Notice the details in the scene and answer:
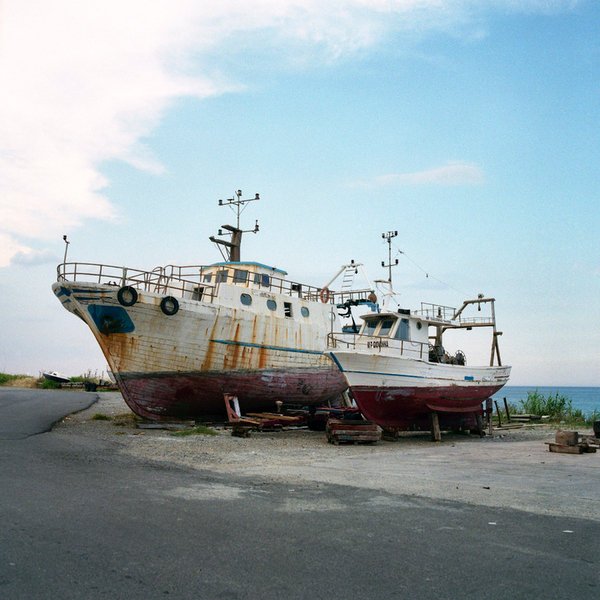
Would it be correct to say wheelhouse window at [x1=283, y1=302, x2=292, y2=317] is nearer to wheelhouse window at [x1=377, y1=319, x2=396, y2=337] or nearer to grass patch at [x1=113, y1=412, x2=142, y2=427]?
wheelhouse window at [x1=377, y1=319, x2=396, y2=337]

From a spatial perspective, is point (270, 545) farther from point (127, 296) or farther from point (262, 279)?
point (262, 279)

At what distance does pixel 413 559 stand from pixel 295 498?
2883 millimetres

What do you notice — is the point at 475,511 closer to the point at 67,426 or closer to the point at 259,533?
the point at 259,533

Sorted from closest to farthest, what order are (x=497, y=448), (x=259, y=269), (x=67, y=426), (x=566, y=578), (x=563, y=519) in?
(x=566, y=578)
(x=563, y=519)
(x=497, y=448)
(x=67, y=426)
(x=259, y=269)

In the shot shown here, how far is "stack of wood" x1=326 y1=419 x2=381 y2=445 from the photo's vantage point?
51.5 ft

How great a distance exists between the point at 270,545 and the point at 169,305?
14.1m

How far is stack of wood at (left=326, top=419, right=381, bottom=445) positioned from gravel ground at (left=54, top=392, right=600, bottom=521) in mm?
280

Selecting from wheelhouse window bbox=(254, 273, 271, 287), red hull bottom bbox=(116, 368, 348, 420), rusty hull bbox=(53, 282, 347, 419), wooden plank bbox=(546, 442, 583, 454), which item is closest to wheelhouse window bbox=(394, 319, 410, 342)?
rusty hull bbox=(53, 282, 347, 419)

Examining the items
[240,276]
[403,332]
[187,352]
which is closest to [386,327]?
[403,332]

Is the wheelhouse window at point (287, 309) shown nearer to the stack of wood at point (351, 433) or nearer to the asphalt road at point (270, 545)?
the stack of wood at point (351, 433)

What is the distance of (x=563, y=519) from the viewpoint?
696 centimetres

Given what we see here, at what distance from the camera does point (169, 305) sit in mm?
18938

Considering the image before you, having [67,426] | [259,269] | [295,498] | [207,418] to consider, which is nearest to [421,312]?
[259,269]

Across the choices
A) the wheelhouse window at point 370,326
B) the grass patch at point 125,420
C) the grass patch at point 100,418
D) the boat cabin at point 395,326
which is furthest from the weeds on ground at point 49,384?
the boat cabin at point 395,326
